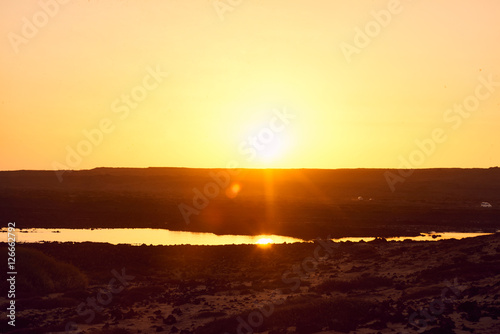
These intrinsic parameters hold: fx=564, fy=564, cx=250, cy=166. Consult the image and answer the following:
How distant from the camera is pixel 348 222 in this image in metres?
75.7

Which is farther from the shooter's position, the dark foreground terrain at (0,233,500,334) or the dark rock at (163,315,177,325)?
the dark rock at (163,315,177,325)

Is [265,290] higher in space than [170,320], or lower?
higher

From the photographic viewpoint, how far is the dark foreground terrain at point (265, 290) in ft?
73.5

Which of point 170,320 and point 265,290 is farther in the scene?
point 265,290

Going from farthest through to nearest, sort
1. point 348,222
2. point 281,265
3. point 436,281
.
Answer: point 348,222 → point 281,265 → point 436,281

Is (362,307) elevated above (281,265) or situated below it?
below

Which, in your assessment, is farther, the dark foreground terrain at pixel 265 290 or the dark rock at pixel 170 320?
the dark rock at pixel 170 320

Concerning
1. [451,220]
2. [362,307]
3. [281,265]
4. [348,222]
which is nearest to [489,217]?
[451,220]

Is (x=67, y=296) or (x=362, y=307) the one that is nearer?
(x=362, y=307)

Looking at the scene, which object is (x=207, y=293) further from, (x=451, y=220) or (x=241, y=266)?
(x=451, y=220)

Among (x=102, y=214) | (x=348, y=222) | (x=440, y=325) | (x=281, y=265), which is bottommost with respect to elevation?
(x=440, y=325)

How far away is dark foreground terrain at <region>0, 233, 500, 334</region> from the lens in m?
22.4

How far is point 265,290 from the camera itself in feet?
99.5

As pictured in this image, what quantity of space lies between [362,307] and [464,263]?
9.52 meters
